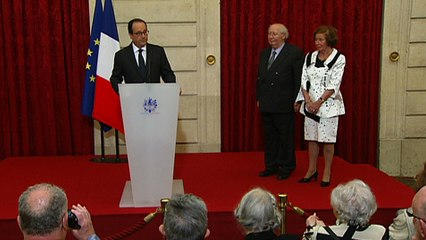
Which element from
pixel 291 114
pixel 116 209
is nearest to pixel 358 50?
pixel 291 114

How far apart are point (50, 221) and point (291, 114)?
293 cm

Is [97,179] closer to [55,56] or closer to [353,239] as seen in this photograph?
[55,56]

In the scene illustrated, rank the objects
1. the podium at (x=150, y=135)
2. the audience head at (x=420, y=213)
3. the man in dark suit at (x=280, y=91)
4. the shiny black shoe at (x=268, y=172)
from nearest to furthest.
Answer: the audience head at (x=420, y=213)
the podium at (x=150, y=135)
the man in dark suit at (x=280, y=91)
the shiny black shoe at (x=268, y=172)

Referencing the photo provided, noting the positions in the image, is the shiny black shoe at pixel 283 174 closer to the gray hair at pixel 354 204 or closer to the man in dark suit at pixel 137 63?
the man in dark suit at pixel 137 63

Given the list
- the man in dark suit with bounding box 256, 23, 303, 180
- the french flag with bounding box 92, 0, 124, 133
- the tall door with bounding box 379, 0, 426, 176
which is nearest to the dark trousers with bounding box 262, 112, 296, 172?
the man in dark suit with bounding box 256, 23, 303, 180

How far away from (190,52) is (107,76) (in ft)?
3.54

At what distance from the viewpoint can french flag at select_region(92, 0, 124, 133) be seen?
517 cm

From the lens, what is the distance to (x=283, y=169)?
4.47 meters

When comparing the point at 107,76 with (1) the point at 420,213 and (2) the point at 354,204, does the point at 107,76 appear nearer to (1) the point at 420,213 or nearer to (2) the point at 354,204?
(2) the point at 354,204

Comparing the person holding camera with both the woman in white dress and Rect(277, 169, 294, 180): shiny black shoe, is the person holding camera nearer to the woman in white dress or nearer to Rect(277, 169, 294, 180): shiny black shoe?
the woman in white dress

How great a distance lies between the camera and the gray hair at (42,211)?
179 centimetres

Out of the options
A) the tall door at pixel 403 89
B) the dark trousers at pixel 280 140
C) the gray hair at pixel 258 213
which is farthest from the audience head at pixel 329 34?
the tall door at pixel 403 89

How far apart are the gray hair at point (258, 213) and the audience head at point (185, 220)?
34cm

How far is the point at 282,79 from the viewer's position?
4309 mm
